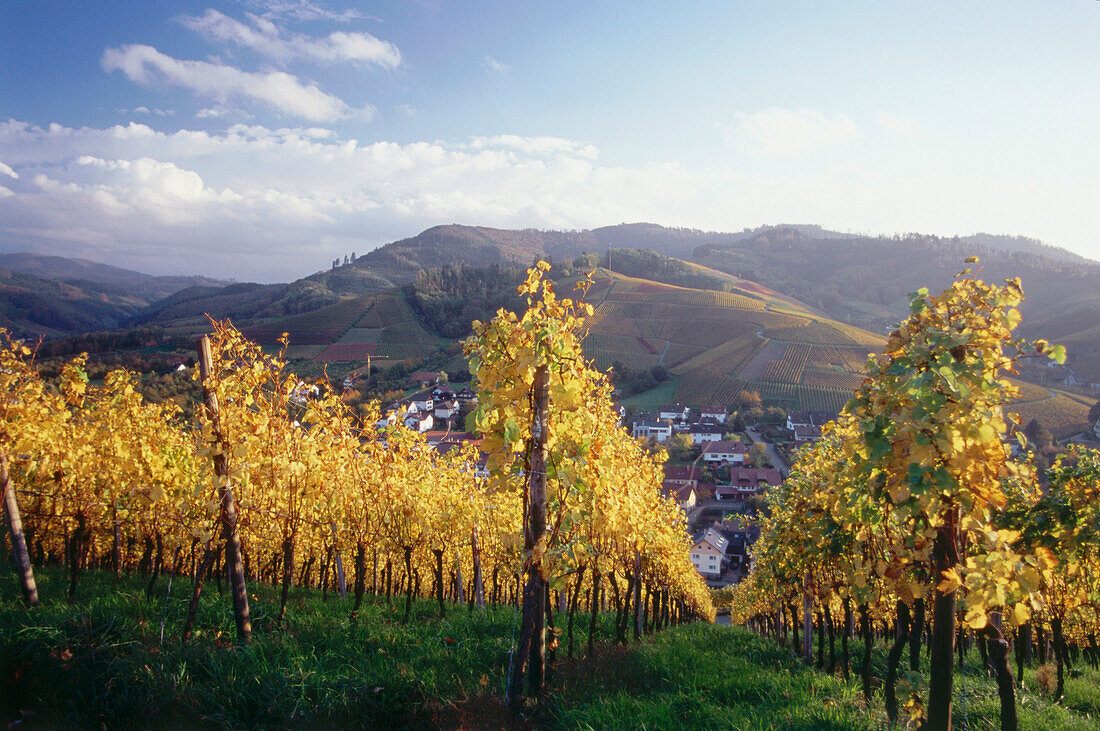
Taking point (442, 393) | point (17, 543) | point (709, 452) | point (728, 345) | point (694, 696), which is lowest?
point (709, 452)

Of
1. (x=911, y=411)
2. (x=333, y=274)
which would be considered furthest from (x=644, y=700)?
(x=333, y=274)

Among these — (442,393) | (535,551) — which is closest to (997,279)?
(442,393)

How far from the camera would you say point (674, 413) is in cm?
6600

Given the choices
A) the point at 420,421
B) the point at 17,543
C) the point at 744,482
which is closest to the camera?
the point at 17,543

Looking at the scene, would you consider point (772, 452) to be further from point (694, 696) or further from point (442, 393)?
point (694, 696)

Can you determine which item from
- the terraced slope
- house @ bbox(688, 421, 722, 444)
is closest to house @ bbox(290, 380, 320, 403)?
house @ bbox(688, 421, 722, 444)

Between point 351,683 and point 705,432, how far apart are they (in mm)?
60377

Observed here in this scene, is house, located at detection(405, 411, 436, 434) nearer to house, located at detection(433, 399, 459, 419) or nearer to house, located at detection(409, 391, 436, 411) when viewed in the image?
house, located at detection(433, 399, 459, 419)

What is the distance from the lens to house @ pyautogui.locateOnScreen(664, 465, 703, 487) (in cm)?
5022

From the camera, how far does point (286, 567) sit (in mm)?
6496

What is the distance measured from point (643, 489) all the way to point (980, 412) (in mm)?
5547

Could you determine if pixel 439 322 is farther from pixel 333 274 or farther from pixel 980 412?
pixel 980 412

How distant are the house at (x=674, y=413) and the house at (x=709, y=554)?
23.6 m

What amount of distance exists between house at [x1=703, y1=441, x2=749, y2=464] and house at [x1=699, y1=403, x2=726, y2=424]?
329 inches
